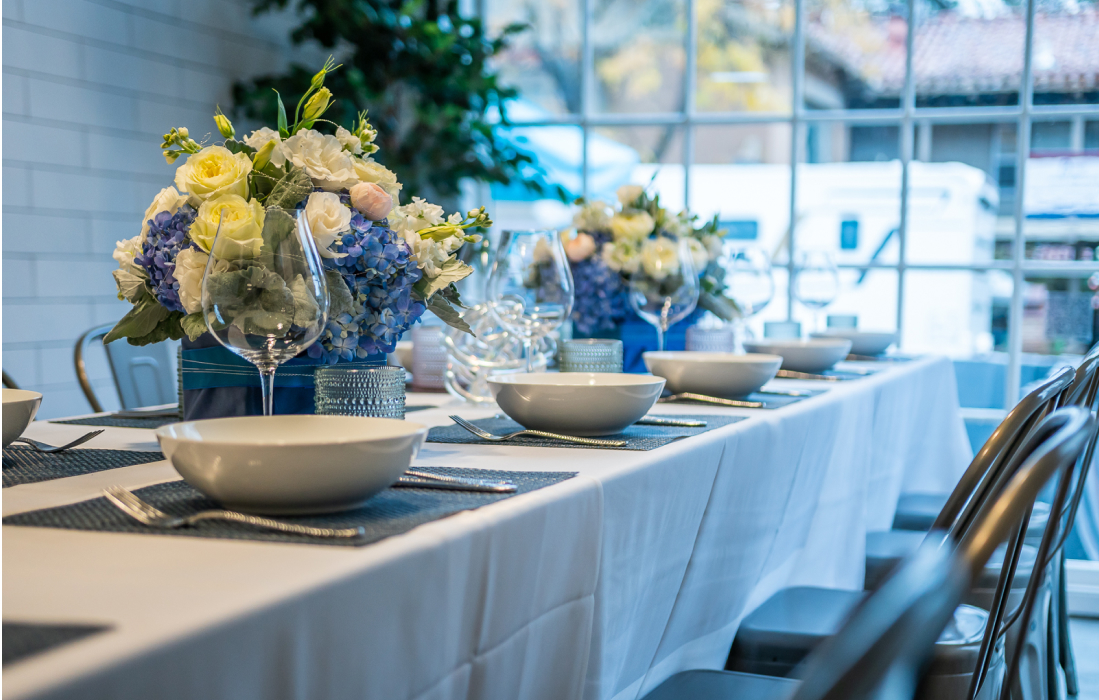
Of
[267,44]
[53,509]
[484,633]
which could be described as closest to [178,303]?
[53,509]

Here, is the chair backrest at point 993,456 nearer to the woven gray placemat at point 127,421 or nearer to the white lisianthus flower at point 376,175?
the white lisianthus flower at point 376,175

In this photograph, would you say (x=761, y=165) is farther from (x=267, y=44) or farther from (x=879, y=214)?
(x=267, y=44)

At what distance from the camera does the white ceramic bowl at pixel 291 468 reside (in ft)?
2.32

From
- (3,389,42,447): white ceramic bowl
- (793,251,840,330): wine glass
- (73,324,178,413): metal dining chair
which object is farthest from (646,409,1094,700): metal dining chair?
(793,251,840,330): wine glass

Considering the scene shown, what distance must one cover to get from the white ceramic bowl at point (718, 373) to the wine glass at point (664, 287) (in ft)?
1.13

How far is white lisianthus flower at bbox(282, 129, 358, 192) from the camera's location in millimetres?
1151

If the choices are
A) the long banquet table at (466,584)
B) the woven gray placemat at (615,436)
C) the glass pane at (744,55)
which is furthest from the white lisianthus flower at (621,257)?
the glass pane at (744,55)

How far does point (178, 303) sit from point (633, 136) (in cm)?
317

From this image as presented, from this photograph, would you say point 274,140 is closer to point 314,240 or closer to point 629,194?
point 314,240

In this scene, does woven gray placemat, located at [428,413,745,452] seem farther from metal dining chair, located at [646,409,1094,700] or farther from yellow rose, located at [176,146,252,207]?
metal dining chair, located at [646,409,1094,700]

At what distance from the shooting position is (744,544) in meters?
1.42

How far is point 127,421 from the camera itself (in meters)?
1.43

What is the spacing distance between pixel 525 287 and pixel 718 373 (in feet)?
1.18

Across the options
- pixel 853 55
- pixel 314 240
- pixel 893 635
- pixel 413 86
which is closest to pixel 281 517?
pixel 314 240
